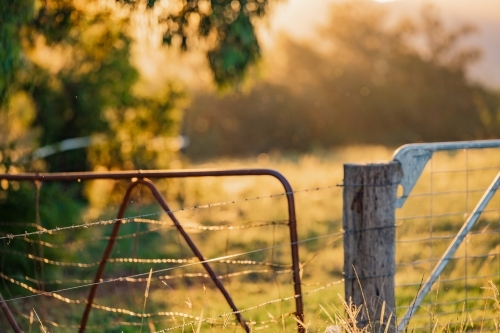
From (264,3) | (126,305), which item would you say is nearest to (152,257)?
(126,305)

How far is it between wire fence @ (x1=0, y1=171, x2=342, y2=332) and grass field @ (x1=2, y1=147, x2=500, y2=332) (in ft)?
0.08

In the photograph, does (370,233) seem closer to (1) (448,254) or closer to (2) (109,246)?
(1) (448,254)

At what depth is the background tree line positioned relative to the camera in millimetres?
33656

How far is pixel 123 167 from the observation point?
13.3 metres

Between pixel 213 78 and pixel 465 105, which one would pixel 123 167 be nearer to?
pixel 213 78

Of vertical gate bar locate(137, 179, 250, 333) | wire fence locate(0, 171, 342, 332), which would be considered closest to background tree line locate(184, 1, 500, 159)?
wire fence locate(0, 171, 342, 332)

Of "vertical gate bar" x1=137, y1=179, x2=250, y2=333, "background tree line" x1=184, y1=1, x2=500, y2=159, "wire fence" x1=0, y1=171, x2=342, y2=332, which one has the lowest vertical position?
"wire fence" x1=0, y1=171, x2=342, y2=332

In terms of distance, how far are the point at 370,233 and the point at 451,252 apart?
48 cm

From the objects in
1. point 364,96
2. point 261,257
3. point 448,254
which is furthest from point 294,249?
point 364,96

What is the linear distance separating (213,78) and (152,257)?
2563mm

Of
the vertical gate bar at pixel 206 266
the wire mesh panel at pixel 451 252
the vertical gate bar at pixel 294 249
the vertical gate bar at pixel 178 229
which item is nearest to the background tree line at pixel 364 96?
the wire mesh panel at pixel 451 252

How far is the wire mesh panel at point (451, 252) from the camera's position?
12.6ft

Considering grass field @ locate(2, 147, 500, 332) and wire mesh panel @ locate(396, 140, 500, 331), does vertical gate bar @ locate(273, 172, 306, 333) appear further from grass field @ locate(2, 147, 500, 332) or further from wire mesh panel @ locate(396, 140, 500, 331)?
wire mesh panel @ locate(396, 140, 500, 331)

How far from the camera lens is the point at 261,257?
929 centimetres
